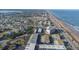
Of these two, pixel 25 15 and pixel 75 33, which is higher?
pixel 25 15
